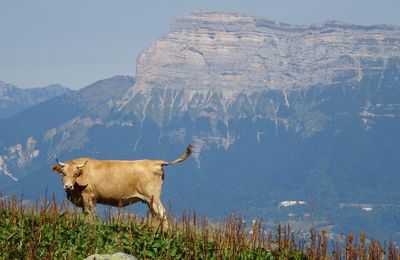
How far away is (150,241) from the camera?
19.5 meters

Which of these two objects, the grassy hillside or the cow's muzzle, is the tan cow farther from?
the grassy hillside

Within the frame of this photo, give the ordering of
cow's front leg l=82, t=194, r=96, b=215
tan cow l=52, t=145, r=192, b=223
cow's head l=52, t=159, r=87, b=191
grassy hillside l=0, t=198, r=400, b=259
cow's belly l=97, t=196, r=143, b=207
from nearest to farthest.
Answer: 1. grassy hillside l=0, t=198, r=400, b=259
2. cow's head l=52, t=159, r=87, b=191
3. cow's front leg l=82, t=194, r=96, b=215
4. tan cow l=52, t=145, r=192, b=223
5. cow's belly l=97, t=196, r=143, b=207

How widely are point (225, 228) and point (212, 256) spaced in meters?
1.78

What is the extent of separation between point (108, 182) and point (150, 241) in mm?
8921

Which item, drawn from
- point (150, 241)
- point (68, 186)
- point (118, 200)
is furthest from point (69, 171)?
point (150, 241)

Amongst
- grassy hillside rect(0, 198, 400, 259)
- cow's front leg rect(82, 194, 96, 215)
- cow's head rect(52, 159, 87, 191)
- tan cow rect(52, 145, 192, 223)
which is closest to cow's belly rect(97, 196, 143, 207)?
tan cow rect(52, 145, 192, 223)

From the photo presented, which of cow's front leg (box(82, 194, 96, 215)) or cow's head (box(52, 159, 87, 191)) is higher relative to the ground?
cow's head (box(52, 159, 87, 191))

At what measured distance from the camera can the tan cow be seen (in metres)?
27.9

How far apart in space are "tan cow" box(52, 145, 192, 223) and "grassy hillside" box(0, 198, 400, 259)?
585 centimetres

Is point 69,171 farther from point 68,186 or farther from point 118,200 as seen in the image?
point 118,200

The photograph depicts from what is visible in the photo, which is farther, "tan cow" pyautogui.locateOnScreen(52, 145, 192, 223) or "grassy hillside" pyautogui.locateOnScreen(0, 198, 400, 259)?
"tan cow" pyautogui.locateOnScreen(52, 145, 192, 223)

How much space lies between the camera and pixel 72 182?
27.5m

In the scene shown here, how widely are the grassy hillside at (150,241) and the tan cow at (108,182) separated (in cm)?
585

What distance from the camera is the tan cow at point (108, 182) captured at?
2789 centimetres
